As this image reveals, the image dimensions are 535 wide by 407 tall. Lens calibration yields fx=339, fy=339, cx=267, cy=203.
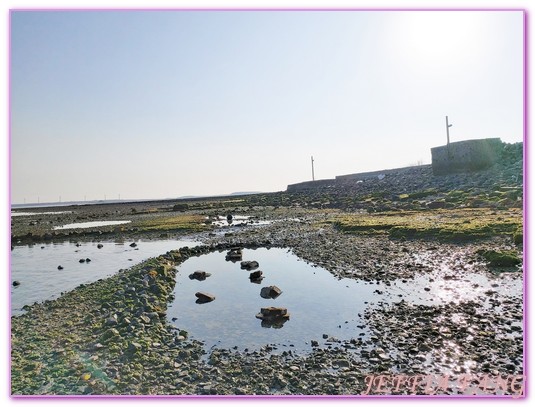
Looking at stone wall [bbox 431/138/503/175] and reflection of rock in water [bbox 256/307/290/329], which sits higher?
stone wall [bbox 431/138/503/175]

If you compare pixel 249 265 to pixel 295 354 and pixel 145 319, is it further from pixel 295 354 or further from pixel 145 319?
pixel 295 354

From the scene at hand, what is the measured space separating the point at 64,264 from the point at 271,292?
766 inches

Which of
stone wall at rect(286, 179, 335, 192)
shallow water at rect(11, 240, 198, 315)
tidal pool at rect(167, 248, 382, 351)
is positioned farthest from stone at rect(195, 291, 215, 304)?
stone wall at rect(286, 179, 335, 192)

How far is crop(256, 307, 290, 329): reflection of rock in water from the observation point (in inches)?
510

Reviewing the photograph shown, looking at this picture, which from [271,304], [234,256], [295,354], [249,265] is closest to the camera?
[295,354]

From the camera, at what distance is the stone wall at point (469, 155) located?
196 ft

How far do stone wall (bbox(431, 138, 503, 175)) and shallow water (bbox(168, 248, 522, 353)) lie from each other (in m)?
52.1

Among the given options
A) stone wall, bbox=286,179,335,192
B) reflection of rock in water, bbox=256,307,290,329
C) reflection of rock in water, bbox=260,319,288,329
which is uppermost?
stone wall, bbox=286,179,335,192

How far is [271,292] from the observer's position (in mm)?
16391

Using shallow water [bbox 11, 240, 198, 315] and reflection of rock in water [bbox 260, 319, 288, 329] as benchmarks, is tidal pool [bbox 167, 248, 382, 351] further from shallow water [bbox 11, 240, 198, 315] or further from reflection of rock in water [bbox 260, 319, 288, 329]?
shallow water [bbox 11, 240, 198, 315]

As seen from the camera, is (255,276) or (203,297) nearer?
(203,297)

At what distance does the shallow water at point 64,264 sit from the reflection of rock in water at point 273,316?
11.3m

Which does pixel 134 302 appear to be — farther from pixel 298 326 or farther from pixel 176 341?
pixel 298 326

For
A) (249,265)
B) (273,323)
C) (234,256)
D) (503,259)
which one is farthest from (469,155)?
(273,323)
